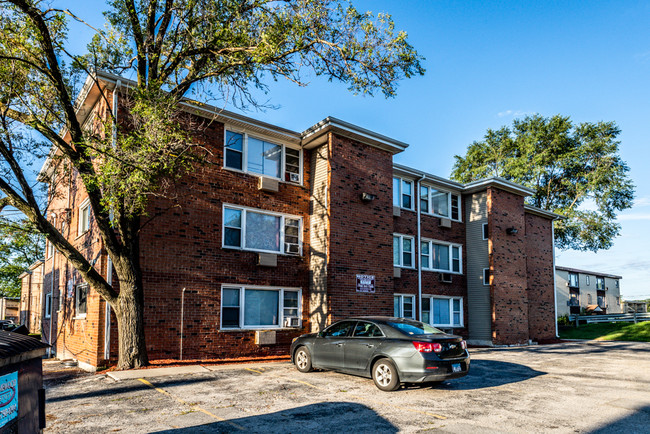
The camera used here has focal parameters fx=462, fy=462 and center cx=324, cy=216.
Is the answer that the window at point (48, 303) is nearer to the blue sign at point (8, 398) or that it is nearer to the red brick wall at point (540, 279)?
the blue sign at point (8, 398)

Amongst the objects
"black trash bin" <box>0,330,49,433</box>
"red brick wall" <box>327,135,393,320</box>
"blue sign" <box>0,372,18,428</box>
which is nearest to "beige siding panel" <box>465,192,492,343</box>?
"red brick wall" <box>327,135,393,320</box>

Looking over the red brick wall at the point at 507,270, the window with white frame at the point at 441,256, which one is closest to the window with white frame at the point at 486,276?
the red brick wall at the point at 507,270

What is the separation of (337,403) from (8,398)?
5.67 metres

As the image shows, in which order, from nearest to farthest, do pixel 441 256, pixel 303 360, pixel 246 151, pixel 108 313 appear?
pixel 303 360 < pixel 108 313 < pixel 246 151 < pixel 441 256

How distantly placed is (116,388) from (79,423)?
94.4 inches

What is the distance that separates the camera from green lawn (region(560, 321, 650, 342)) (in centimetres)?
2545

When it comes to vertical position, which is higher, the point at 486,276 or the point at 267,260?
the point at 267,260

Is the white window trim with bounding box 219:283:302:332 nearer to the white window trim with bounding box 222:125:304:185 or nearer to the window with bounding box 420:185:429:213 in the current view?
the white window trim with bounding box 222:125:304:185

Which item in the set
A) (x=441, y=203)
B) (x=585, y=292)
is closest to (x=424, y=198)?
(x=441, y=203)

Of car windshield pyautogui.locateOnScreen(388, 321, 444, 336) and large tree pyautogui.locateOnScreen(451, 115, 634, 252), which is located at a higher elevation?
large tree pyautogui.locateOnScreen(451, 115, 634, 252)

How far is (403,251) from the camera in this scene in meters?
19.5

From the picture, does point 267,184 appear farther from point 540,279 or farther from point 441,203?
point 540,279

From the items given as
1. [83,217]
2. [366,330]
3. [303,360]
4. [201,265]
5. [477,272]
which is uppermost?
[83,217]

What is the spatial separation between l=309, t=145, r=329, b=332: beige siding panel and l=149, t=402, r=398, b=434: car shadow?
7578 millimetres
